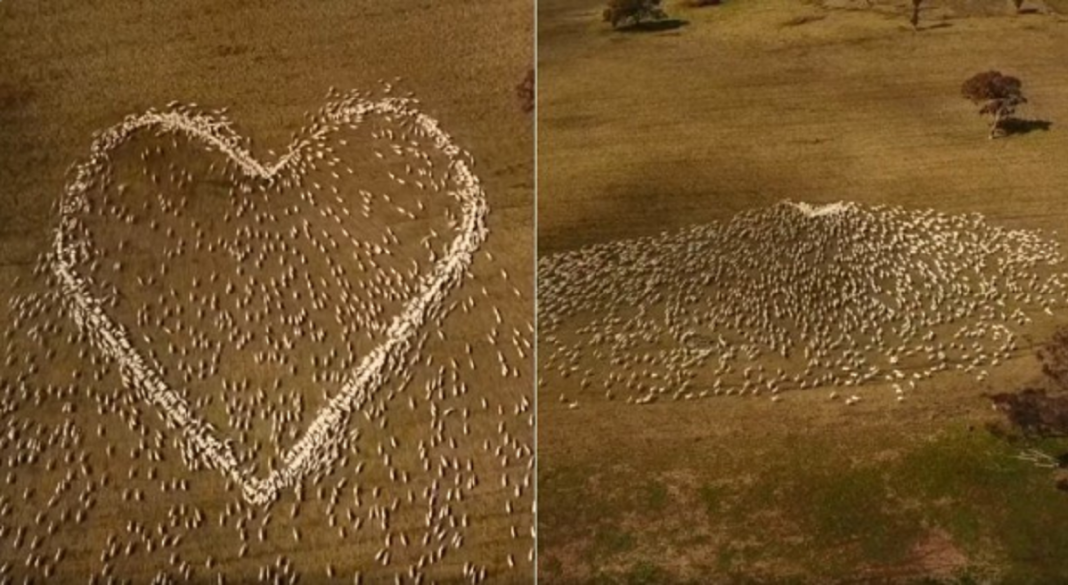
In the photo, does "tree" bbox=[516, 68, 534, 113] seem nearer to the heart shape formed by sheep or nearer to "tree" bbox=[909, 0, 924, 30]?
the heart shape formed by sheep

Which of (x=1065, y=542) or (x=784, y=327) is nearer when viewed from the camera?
(x=1065, y=542)

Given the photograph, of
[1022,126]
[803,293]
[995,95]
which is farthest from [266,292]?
[1022,126]

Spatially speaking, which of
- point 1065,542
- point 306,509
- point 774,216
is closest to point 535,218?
point 774,216

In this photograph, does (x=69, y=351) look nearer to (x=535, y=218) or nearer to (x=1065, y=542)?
(x=535, y=218)

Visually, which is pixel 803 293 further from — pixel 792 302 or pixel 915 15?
pixel 915 15

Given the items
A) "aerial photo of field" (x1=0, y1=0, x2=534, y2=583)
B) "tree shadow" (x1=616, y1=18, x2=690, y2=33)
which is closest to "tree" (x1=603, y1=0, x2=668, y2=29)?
"tree shadow" (x1=616, y1=18, x2=690, y2=33)

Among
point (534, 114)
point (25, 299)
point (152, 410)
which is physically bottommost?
point (152, 410)

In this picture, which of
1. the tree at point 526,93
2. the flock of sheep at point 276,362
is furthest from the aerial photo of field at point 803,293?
the flock of sheep at point 276,362

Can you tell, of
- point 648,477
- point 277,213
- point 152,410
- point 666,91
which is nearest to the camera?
point 648,477
